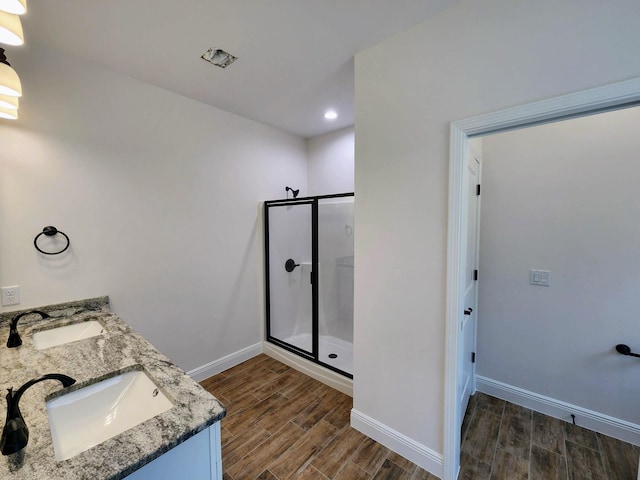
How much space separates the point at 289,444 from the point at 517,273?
7.22ft

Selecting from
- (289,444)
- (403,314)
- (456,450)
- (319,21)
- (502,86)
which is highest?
(319,21)

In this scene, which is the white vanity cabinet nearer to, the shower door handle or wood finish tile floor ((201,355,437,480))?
wood finish tile floor ((201,355,437,480))

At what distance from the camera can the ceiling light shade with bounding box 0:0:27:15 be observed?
790 millimetres

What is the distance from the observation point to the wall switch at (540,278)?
213cm

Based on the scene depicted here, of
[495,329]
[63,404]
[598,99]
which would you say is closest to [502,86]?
[598,99]

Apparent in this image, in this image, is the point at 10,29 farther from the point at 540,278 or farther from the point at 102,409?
the point at 540,278

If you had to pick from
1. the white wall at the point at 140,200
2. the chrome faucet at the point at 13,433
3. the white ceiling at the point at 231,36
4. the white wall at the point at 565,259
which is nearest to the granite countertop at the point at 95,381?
the chrome faucet at the point at 13,433

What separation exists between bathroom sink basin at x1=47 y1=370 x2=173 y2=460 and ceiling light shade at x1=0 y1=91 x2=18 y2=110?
1391mm

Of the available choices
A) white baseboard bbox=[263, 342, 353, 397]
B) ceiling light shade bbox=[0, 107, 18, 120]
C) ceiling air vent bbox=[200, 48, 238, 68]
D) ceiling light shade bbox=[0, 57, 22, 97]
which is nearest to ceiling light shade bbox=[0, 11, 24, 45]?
ceiling light shade bbox=[0, 57, 22, 97]

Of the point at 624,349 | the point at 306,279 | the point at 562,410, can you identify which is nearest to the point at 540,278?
the point at 624,349

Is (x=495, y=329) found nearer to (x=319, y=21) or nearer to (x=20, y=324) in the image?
(x=319, y=21)

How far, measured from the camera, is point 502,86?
1371 millimetres

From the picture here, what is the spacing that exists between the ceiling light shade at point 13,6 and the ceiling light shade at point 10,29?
0.11 metres

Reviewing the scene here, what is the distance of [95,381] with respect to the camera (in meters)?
1.14
